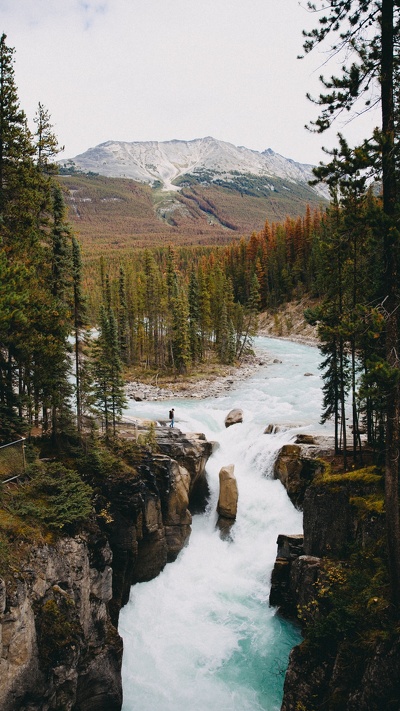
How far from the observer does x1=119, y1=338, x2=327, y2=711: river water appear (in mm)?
16734

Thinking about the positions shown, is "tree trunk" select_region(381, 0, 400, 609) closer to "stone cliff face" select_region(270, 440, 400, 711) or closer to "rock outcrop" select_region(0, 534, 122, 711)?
"stone cliff face" select_region(270, 440, 400, 711)

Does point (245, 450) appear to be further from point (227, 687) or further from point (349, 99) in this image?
point (349, 99)

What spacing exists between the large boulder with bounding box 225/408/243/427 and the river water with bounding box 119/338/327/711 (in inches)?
36.7

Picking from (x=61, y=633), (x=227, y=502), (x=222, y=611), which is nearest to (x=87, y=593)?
(x=61, y=633)

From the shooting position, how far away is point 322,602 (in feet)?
50.1

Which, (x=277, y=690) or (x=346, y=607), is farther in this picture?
(x=277, y=690)

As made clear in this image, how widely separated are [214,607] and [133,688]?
5373 mm

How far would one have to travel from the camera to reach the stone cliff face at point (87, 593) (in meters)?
12.2

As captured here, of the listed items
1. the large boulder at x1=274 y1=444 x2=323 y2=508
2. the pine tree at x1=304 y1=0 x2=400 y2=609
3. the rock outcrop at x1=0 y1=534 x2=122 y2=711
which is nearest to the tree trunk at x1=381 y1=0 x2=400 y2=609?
A: the pine tree at x1=304 y1=0 x2=400 y2=609

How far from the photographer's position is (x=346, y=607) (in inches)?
523

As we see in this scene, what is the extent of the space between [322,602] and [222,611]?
24.1ft

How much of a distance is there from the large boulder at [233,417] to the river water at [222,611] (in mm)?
933

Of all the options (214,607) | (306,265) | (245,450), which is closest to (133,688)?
(214,607)

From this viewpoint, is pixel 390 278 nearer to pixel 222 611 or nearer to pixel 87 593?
pixel 87 593
